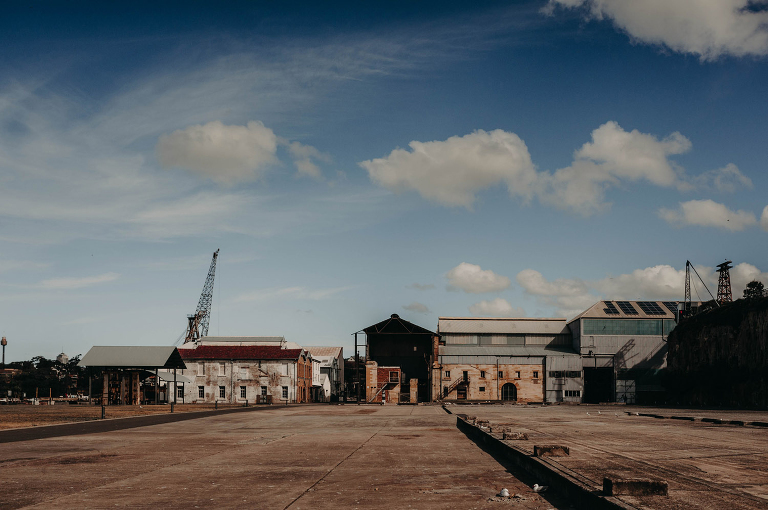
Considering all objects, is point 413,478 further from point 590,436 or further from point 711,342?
point 711,342

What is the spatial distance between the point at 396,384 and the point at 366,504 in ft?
247

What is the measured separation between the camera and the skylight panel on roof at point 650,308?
87.8m

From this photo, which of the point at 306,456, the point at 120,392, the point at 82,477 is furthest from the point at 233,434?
the point at 120,392

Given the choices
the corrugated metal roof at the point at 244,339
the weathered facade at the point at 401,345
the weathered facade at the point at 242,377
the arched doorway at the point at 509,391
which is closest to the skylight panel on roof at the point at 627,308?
the arched doorway at the point at 509,391

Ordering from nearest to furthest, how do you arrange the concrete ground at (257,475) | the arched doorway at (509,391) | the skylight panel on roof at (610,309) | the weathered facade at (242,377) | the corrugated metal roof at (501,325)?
the concrete ground at (257,475) → the weathered facade at (242,377) → the arched doorway at (509,391) → the skylight panel on roof at (610,309) → the corrugated metal roof at (501,325)

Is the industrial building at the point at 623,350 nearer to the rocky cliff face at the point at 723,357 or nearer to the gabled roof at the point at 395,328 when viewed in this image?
the rocky cliff face at the point at 723,357

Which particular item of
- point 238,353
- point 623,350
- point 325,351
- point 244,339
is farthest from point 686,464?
point 325,351

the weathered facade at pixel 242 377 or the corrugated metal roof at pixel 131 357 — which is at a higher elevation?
the corrugated metal roof at pixel 131 357

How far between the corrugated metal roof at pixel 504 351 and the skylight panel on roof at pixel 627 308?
9.11 m

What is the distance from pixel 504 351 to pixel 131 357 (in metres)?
50.7

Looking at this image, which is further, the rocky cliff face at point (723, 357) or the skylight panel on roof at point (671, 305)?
the skylight panel on roof at point (671, 305)

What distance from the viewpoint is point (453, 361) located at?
8488 cm

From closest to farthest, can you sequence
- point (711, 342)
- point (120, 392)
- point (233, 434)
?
1. point (233, 434)
2. point (120, 392)
3. point (711, 342)

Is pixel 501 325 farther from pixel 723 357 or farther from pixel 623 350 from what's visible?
pixel 723 357
